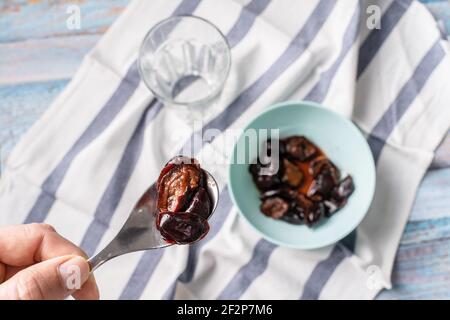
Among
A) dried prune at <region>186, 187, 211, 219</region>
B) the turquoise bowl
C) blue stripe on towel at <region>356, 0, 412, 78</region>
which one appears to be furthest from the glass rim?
dried prune at <region>186, 187, 211, 219</region>

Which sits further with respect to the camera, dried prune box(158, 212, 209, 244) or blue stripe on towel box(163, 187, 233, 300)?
blue stripe on towel box(163, 187, 233, 300)

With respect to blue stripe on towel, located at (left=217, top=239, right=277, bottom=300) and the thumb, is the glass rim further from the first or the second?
the thumb

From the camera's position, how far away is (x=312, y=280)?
1.49 m

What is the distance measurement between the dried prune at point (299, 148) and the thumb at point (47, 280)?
61 cm

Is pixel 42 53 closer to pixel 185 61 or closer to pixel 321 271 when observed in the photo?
pixel 185 61

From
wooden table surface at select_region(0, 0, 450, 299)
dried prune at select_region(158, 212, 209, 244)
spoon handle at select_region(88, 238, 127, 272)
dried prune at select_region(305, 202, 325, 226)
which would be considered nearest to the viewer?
dried prune at select_region(158, 212, 209, 244)

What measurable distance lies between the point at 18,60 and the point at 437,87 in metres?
1.05

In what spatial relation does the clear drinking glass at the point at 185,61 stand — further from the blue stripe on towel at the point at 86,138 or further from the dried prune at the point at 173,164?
the dried prune at the point at 173,164

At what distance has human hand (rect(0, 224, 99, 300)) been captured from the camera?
39.5 inches

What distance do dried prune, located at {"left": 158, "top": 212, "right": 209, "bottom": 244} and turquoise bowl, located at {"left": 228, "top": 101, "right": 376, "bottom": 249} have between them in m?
0.43

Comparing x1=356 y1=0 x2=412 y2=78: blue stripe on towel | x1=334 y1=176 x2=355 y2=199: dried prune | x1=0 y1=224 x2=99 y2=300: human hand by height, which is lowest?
x1=0 y1=224 x2=99 y2=300: human hand

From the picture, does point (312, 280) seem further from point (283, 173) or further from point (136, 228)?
point (136, 228)

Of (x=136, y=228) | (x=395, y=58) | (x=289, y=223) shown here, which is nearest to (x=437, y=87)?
(x=395, y=58)

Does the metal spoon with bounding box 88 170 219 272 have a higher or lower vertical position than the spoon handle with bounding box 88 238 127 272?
higher
